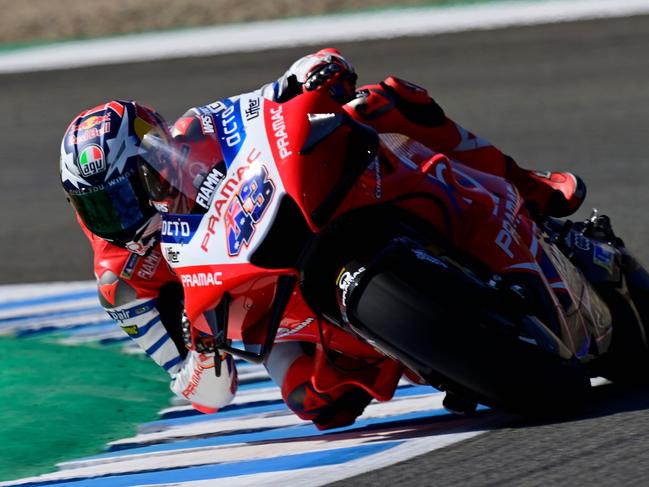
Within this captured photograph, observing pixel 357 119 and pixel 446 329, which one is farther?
pixel 357 119

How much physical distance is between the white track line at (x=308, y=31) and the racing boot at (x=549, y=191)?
272 inches

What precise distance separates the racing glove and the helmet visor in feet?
1.71

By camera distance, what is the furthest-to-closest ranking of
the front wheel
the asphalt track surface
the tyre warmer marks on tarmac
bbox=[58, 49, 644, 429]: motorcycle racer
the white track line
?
the white track line, the asphalt track surface, bbox=[58, 49, 644, 429]: motorcycle racer, the tyre warmer marks on tarmac, the front wheel

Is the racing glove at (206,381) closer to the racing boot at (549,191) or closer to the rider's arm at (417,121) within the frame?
the rider's arm at (417,121)

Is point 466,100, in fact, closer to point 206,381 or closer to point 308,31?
point 308,31

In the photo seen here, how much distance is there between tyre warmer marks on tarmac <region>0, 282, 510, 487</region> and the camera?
3.81m

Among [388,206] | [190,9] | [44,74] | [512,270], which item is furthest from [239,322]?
[190,9]

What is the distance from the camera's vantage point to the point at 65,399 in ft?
17.8

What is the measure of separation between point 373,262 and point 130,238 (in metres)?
1.17

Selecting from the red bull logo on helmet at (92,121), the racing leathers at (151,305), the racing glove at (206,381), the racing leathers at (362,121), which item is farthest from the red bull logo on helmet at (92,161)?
the racing glove at (206,381)

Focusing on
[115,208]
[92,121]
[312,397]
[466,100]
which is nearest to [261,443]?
[312,397]

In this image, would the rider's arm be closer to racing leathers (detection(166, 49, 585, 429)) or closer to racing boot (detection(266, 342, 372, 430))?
racing leathers (detection(166, 49, 585, 429))

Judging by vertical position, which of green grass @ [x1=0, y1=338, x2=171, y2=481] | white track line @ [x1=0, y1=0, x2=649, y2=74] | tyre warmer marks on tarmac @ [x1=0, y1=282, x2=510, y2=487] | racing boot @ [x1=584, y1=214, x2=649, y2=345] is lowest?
white track line @ [x1=0, y1=0, x2=649, y2=74]

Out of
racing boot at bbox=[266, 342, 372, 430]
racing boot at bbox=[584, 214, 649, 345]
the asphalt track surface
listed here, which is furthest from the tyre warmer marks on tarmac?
the asphalt track surface
